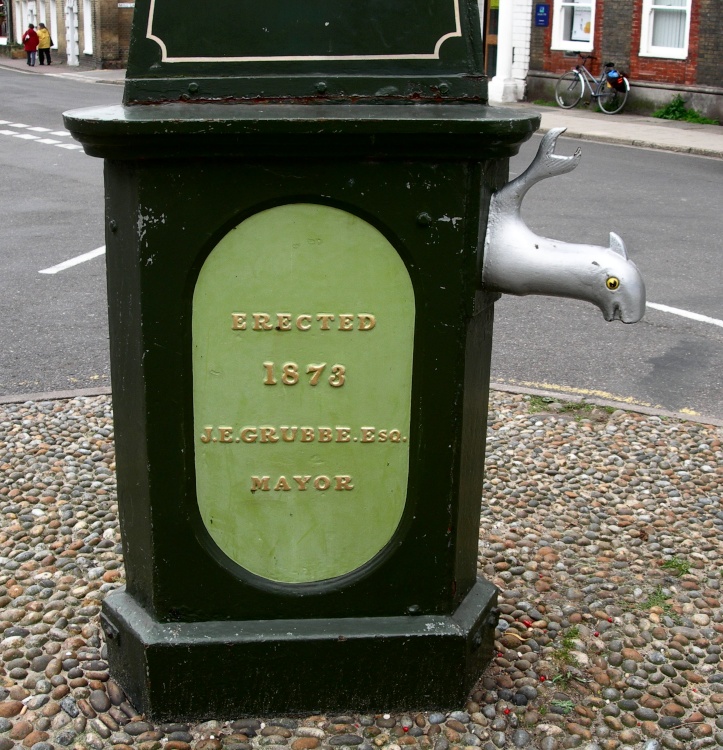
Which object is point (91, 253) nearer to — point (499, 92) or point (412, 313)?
point (412, 313)

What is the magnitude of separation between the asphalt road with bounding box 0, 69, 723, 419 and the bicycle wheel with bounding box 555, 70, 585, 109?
6.30 m

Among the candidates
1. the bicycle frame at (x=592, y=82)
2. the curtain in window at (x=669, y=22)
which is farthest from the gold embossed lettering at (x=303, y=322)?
the bicycle frame at (x=592, y=82)

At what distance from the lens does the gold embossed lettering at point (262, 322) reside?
2.89m

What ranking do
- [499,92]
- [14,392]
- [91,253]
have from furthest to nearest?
[499,92], [91,253], [14,392]

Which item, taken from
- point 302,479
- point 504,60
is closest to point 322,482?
point 302,479

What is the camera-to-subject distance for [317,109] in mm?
2730

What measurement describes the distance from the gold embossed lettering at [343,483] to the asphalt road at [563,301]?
135 inches

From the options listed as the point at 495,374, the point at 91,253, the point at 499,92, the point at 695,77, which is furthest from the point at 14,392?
the point at 499,92

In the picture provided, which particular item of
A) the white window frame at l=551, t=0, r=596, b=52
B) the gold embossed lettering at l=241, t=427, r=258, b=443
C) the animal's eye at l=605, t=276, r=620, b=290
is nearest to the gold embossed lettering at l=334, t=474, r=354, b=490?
the gold embossed lettering at l=241, t=427, r=258, b=443

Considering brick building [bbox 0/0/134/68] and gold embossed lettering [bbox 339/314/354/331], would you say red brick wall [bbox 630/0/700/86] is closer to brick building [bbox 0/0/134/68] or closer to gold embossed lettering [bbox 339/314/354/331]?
gold embossed lettering [bbox 339/314/354/331]

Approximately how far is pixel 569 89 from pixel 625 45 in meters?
1.27

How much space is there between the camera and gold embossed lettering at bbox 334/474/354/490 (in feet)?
10.00

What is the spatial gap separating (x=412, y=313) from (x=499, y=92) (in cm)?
2064

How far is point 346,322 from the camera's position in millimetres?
2912
